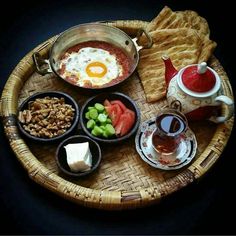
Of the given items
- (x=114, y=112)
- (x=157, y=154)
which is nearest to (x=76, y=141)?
(x=114, y=112)

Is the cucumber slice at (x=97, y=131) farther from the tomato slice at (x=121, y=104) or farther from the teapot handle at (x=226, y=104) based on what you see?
the teapot handle at (x=226, y=104)

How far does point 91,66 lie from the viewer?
2465 millimetres

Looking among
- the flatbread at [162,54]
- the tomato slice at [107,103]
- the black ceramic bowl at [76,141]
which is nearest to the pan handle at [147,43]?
the flatbread at [162,54]

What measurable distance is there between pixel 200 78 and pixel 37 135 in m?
0.79

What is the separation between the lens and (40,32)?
9.12ft

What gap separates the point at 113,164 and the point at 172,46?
0.75m

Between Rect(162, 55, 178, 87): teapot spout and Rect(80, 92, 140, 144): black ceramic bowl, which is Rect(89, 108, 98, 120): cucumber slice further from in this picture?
Rect(162, 55, 178, 87): teapot spout

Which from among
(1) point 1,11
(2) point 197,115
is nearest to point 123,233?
(2) point 197,115

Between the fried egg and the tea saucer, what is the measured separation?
0.37 meters

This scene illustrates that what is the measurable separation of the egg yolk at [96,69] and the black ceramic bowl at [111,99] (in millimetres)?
211

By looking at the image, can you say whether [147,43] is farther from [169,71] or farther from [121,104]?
[121,104]

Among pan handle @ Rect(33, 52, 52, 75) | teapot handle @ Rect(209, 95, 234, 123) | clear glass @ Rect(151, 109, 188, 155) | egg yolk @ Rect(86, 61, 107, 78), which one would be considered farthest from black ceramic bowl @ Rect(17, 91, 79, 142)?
teapot handle @ Rect(209, 95, 234, 123)

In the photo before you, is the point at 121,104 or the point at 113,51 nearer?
the point at 121,104

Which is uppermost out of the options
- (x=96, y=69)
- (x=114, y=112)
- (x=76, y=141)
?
(x=96, y=69)
